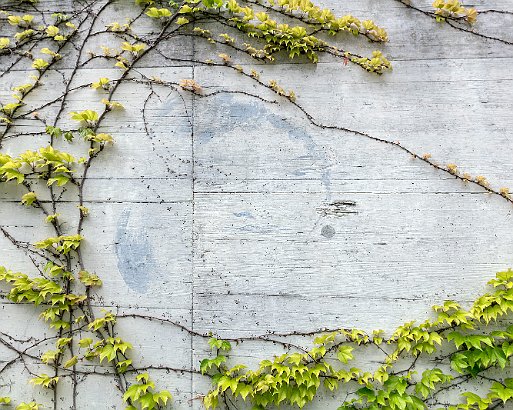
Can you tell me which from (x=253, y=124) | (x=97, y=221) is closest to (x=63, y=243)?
(x=97, y=221)

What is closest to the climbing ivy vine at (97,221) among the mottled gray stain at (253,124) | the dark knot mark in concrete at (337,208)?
the mottled gray stain at (253,124)

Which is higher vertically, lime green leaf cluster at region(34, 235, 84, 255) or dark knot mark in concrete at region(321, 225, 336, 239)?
dark knot mark in concrete at region(321, 225, 336, 239)

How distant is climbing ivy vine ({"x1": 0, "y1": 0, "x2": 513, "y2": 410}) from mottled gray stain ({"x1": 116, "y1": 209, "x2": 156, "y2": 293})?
0.80 ft

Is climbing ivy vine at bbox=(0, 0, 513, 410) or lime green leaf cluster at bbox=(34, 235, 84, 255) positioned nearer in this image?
climbing ivy vine at bbox=(0, 0, 513, 410)

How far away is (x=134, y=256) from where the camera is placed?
10.7ft

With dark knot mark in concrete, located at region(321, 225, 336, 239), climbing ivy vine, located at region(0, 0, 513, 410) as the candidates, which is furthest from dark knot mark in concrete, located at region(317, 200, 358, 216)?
climbing ivy vine, located at region(0, 0, 513, 410)

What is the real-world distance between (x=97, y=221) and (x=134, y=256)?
385mm

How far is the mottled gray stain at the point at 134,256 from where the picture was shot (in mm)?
3246

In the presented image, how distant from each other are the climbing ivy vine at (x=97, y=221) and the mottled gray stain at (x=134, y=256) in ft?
0.80

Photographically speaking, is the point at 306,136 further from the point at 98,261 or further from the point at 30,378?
the point at 30,378

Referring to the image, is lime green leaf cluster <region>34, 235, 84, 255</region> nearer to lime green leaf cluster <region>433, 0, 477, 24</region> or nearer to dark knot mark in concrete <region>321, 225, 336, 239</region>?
dark knot mark in concrete <region>321, 225, 336, 239</region>

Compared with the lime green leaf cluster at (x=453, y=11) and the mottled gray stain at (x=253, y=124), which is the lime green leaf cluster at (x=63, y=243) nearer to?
the mottled gray stain at (x=253, y=124)

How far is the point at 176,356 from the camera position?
3172mm

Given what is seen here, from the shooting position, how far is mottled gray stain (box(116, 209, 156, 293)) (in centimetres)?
325
